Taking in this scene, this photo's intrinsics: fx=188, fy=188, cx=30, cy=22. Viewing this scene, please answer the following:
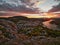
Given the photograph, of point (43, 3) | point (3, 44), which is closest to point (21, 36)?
point (3, 44)

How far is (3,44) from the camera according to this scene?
6.22m

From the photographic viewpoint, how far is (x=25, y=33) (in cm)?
670

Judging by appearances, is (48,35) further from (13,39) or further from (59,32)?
(13,39)

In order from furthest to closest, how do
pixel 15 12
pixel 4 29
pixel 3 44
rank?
pixel 15 12 → pixel 4 29 → pixel 3 44

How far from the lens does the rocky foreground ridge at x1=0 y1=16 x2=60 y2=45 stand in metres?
6.40

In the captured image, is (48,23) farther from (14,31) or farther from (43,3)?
(14,31)

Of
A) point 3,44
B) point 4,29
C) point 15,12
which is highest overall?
point 15,12

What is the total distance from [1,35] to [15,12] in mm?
1181

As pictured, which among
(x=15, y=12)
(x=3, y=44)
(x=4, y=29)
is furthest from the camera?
(x=15, y=12)

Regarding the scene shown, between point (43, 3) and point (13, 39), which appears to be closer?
point (13, 39)

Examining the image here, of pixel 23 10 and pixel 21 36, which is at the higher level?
pixel 23 10

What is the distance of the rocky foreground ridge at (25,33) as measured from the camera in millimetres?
6398

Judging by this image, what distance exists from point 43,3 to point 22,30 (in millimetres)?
1373

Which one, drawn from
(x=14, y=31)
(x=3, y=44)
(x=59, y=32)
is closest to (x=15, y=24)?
(x=14, y=31)
